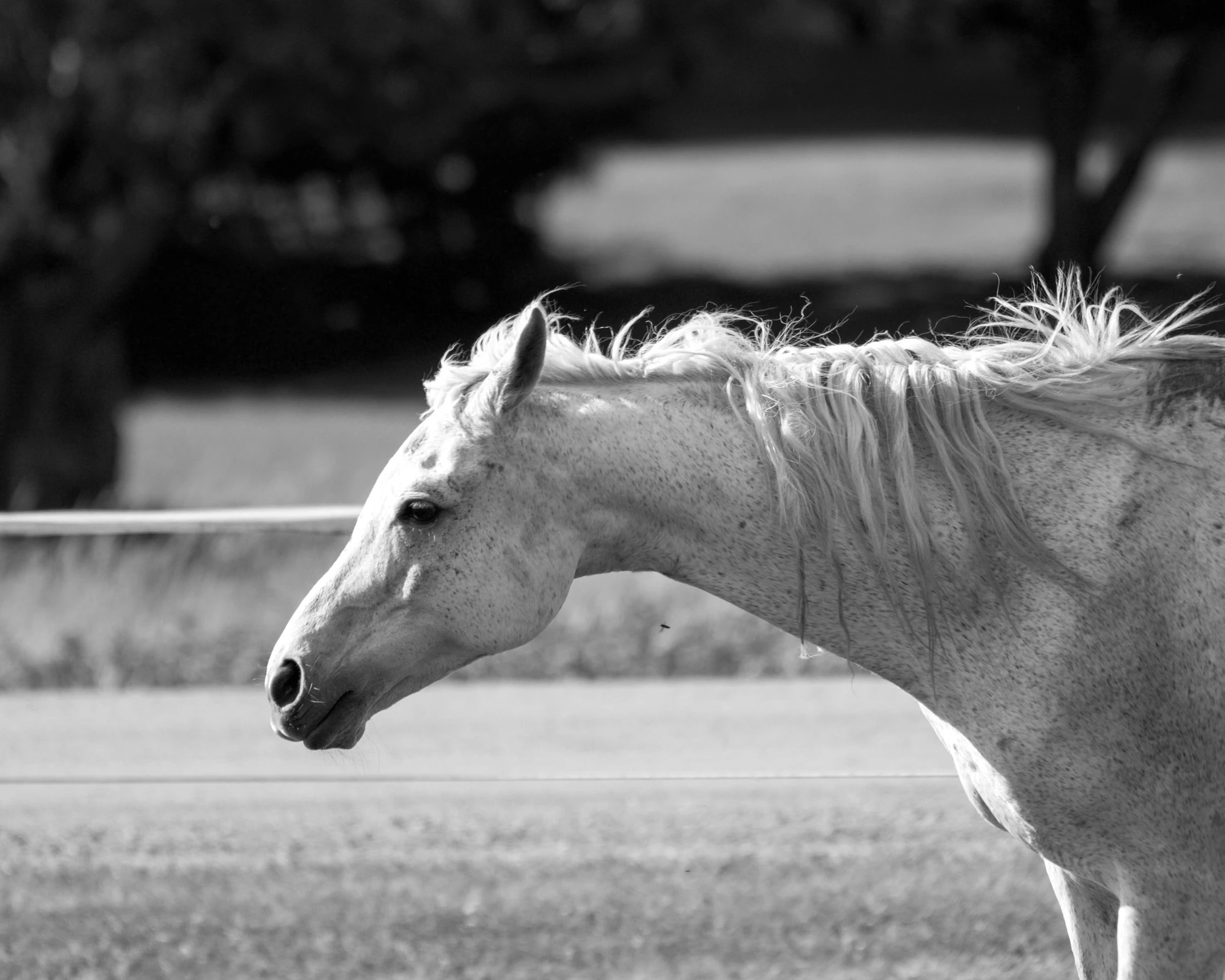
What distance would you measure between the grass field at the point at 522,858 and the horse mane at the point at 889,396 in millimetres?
1364

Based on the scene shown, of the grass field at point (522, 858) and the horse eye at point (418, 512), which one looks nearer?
the horse eye at point (418, 512)

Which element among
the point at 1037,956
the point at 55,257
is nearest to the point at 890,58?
the point at 55,257

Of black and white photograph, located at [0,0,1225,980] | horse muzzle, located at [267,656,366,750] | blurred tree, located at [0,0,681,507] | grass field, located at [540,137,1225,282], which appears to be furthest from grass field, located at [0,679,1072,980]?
grass field, located at [540,137,1225,282]

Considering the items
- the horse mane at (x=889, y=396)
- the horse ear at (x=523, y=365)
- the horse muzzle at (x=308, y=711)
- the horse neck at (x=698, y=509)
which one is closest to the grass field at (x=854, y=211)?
the horse mane at (x=889, y=396)

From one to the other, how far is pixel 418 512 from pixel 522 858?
2572 millimetres

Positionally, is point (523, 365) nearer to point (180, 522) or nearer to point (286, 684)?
point (286, 684)

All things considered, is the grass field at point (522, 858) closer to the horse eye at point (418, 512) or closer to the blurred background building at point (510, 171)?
the horse eye at point (418, 512)

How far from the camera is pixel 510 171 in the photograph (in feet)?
75.6

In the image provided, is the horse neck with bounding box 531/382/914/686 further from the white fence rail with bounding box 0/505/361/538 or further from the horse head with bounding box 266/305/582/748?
the white fence rail with bounding box 0/505/361/538

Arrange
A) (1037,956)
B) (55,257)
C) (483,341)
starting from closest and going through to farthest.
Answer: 1. (483,341)
2. (1037,956)
3. (55,257)

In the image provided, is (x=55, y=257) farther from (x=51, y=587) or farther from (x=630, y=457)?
(x=630, y=457)

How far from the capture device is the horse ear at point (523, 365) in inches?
115

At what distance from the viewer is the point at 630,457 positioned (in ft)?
10.0

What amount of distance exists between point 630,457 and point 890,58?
37.2 metres
